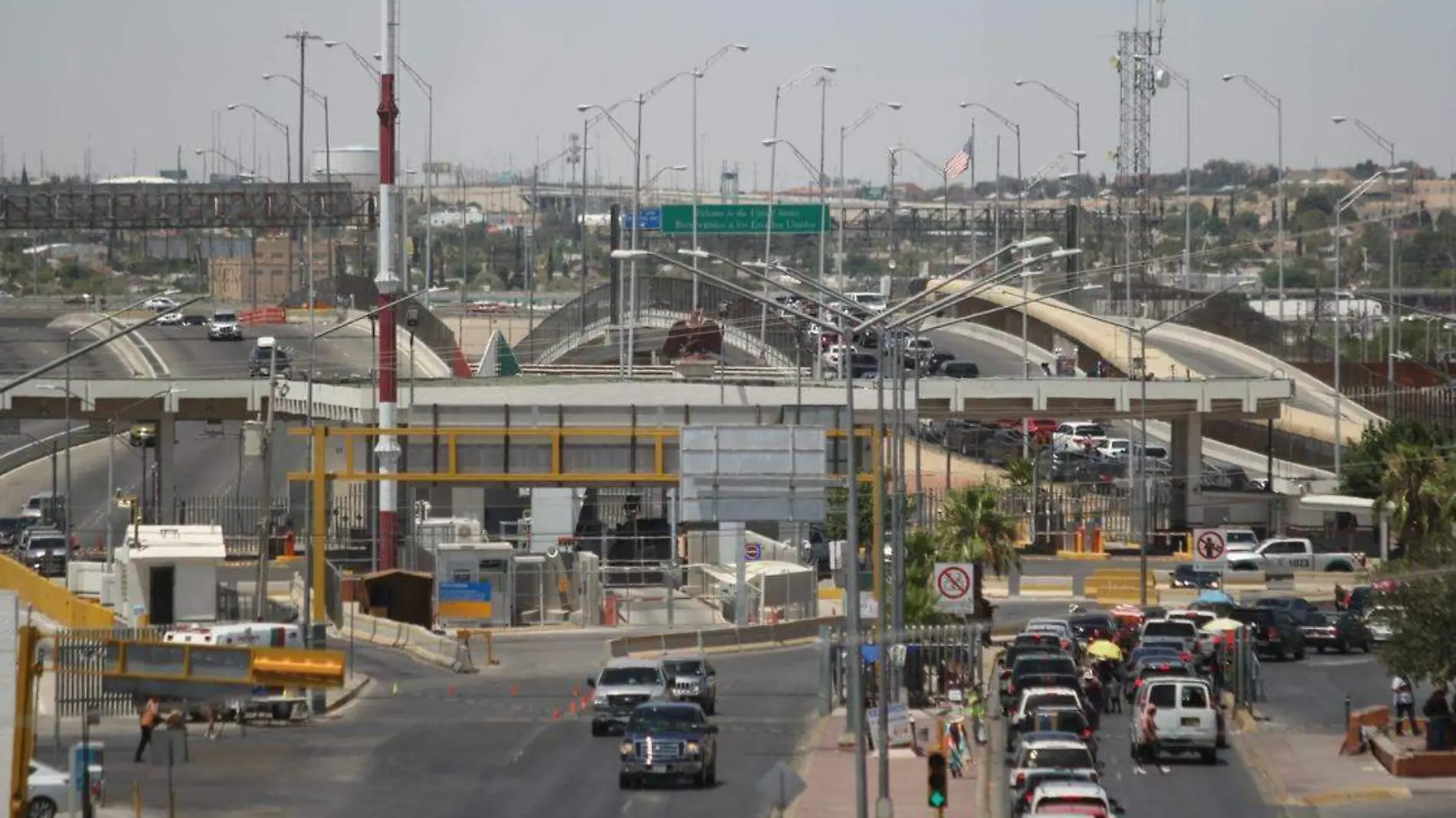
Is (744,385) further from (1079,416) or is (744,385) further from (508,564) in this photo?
(508,564)

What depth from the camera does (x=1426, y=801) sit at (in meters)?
35.5

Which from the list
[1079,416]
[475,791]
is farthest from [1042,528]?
[475,791]

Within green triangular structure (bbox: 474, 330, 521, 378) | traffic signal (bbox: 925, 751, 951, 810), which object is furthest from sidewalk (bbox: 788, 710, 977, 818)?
green triangular structure (bbox: 474, 330, 521, 378)

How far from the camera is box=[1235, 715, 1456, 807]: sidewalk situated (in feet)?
117

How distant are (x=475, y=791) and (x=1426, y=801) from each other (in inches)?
560

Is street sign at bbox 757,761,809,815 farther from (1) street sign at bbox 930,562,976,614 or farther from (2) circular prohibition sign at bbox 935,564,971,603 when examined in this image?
(2) circular prohibition sign at bbox 935,564,971,603

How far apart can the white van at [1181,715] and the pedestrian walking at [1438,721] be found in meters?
3.46

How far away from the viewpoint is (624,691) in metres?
41.9

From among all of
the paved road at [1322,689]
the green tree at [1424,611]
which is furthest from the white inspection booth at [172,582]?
the green tree at [1424,611]

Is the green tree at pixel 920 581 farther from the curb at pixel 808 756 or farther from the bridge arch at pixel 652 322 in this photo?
the bridge arch at pixel 652 322

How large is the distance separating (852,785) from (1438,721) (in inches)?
413

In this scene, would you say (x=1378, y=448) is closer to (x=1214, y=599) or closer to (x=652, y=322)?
(x=1214, y=599)

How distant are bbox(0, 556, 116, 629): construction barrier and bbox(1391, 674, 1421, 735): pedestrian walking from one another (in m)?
24.2

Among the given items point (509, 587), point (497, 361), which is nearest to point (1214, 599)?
point (509, 587)
